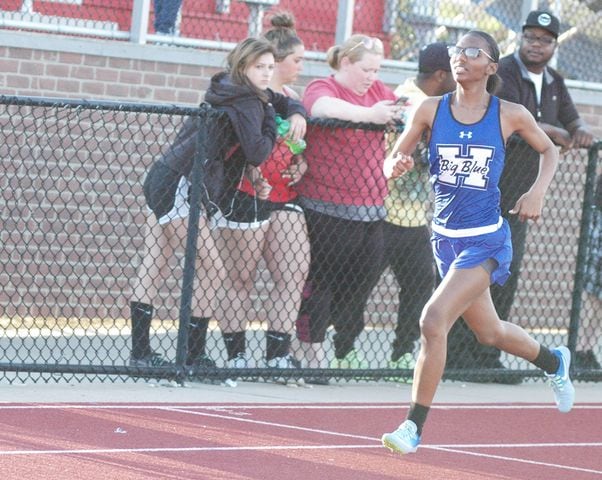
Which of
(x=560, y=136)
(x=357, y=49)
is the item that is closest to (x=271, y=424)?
(x=357, y=49)

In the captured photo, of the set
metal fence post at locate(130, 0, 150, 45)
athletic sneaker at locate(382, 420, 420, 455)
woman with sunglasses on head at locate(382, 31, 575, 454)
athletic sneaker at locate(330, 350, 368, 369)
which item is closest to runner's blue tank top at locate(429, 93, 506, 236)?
woman with sunglasses on head at locate(382, 31, 575, 454)

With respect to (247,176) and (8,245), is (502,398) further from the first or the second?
(8,245)

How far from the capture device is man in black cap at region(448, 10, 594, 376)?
8.61m

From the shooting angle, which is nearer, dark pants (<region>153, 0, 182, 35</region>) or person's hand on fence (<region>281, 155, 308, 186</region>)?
person's hand on fence (<region>281, 155, 308, 186</region>)

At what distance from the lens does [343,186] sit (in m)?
8.28

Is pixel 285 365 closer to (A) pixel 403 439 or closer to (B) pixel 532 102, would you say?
(B) pixel 532 102

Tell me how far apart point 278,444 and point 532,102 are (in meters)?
3.21

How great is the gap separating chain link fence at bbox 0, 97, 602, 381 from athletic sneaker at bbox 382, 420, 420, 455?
225cm

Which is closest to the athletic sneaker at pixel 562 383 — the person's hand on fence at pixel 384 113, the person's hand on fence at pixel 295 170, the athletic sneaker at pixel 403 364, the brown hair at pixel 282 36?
the athletic sneaker at pixel 403 364

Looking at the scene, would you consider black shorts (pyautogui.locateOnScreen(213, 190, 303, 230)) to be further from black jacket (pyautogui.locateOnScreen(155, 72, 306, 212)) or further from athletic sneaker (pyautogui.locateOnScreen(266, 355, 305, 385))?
athletic sneaker (pyautogui.locateOnScreen(266, 355, 305, 385))

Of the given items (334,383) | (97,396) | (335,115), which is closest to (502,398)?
(334,383)

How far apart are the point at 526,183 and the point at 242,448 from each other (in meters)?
3.14

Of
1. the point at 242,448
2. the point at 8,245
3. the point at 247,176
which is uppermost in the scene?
the point at 247,176

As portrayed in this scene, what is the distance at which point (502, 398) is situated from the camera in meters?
8.66
